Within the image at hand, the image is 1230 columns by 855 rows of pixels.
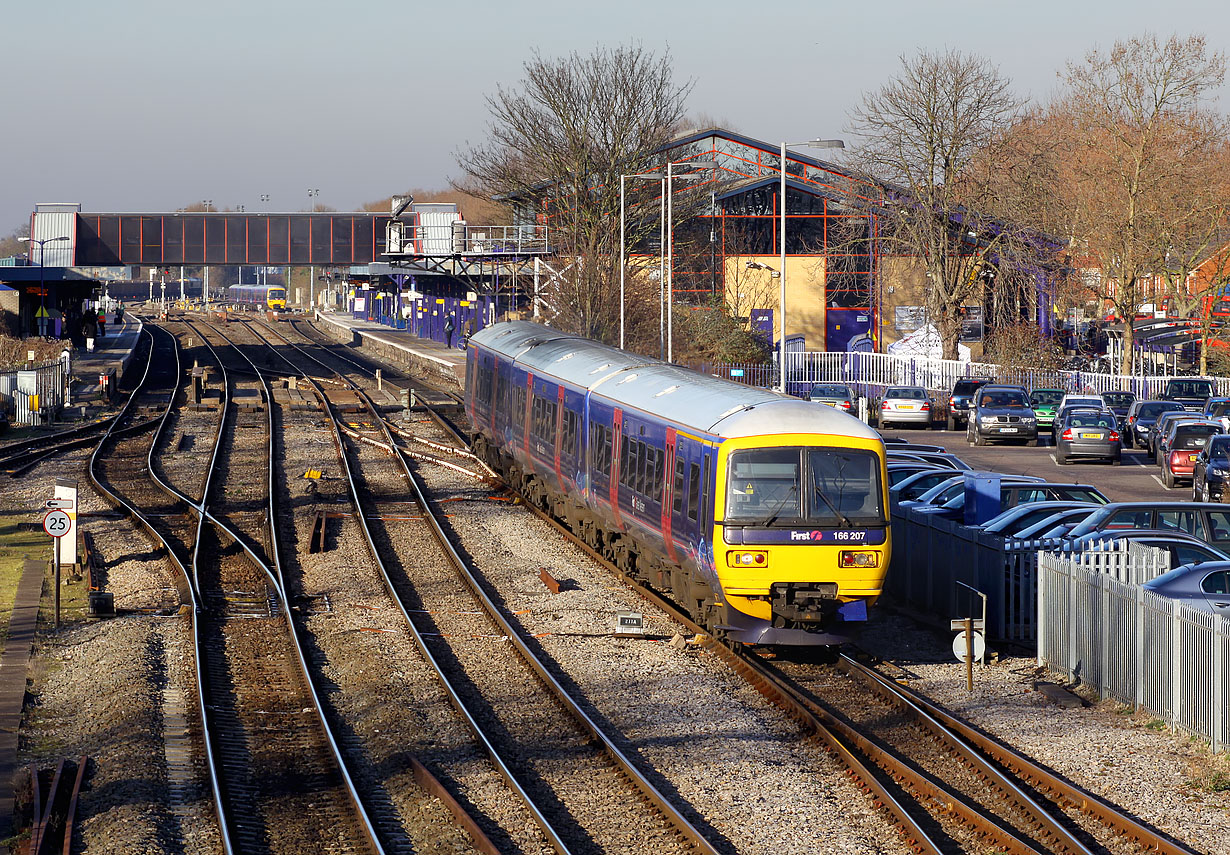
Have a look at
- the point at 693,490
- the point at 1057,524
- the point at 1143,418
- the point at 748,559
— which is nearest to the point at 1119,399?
the point at 1143,418

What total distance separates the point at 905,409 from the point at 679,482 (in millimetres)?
31973

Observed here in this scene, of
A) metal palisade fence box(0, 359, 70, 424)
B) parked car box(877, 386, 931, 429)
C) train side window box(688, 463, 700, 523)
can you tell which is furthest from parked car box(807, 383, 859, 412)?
train side window box(688, 463, 700, 523)

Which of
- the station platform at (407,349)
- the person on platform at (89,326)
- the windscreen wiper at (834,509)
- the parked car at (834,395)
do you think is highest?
the person on platform at (89,326)

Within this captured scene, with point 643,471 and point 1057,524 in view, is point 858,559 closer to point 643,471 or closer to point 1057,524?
point 643,471

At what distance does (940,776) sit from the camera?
1270 cm

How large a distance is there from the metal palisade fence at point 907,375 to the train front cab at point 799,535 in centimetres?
3802

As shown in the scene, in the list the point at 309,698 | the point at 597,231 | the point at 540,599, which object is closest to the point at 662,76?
the point at 597,231

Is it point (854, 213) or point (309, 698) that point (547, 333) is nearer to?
point (309, 698)

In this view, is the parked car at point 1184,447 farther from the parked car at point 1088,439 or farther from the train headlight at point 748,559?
the train headlight at point 748,559

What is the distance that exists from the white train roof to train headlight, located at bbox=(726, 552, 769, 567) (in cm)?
131

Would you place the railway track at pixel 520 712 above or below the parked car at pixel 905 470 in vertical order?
below

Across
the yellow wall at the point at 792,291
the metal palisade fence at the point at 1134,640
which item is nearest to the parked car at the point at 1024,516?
the metal palisade fence at the point at 1134,640

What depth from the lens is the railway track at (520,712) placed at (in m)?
11.4

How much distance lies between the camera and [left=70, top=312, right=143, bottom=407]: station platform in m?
51.6
